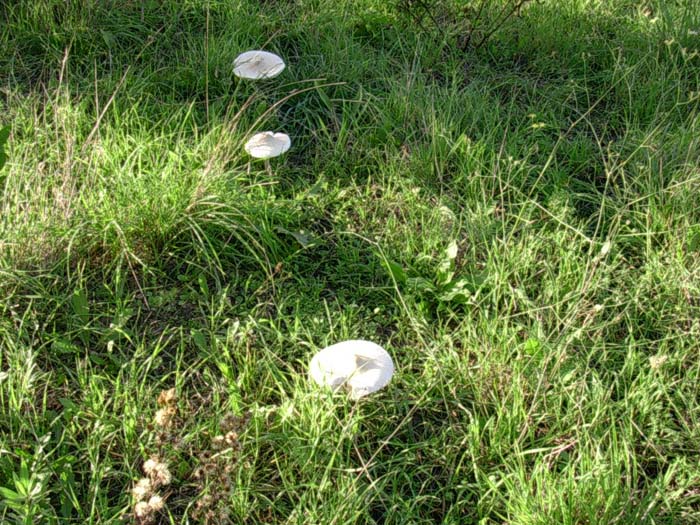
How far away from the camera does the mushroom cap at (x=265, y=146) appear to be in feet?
9.97

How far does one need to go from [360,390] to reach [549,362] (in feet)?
2.23

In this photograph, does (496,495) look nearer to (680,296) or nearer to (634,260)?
(680,296)

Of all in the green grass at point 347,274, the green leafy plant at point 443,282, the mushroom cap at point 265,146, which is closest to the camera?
the green grass at point 347,274

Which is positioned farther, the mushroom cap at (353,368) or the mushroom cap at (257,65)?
the mushroom cap at (257,65)

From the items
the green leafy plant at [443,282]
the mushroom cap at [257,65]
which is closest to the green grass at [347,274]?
the green leafy plant at [443,282]

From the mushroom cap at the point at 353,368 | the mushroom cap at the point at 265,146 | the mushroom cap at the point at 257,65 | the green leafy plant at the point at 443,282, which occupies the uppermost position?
the mushroom cap at the point at 257,65

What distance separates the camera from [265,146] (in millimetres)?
3055

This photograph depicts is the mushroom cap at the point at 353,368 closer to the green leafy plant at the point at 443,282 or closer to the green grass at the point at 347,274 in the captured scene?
the green grass at the point at 347,274

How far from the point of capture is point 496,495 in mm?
2023

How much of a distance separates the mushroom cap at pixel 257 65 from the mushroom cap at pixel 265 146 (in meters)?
0.56

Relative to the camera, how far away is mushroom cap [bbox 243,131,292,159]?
3039mm

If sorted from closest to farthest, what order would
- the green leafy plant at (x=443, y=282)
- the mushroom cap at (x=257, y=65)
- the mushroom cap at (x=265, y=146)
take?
the green leafy plant at (x=443, y=282) → the mushroom cap at (x=265, y=146) → the mushroom cap at (x=257, y=65)

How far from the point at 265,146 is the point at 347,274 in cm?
72

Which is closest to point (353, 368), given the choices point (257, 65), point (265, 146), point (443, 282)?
point (443, 282)
